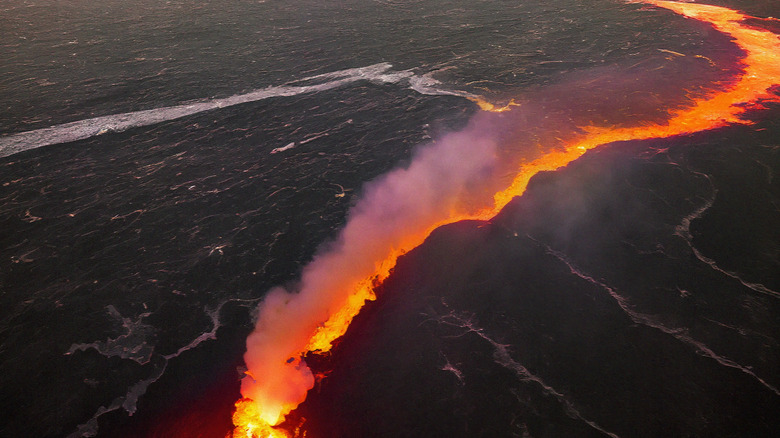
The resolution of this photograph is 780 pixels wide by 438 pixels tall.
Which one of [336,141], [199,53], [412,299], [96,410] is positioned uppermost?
[199,53]

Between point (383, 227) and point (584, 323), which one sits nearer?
point (584, 323)

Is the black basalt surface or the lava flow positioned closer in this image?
the black basalt surface

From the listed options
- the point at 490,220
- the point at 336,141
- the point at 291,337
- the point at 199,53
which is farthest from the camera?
the point at 199,53

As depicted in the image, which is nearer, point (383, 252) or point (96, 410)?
point (96, 410)

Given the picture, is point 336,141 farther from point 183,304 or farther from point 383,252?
point 183,304

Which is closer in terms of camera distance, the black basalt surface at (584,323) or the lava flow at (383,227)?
the black basalt surface at (584,323)

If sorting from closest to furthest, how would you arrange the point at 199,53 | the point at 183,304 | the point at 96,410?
the point at 96,410, the point at 183,304, the point at 199,53

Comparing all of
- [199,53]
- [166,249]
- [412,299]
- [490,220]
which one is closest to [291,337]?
[412,299]

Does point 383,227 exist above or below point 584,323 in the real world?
above
